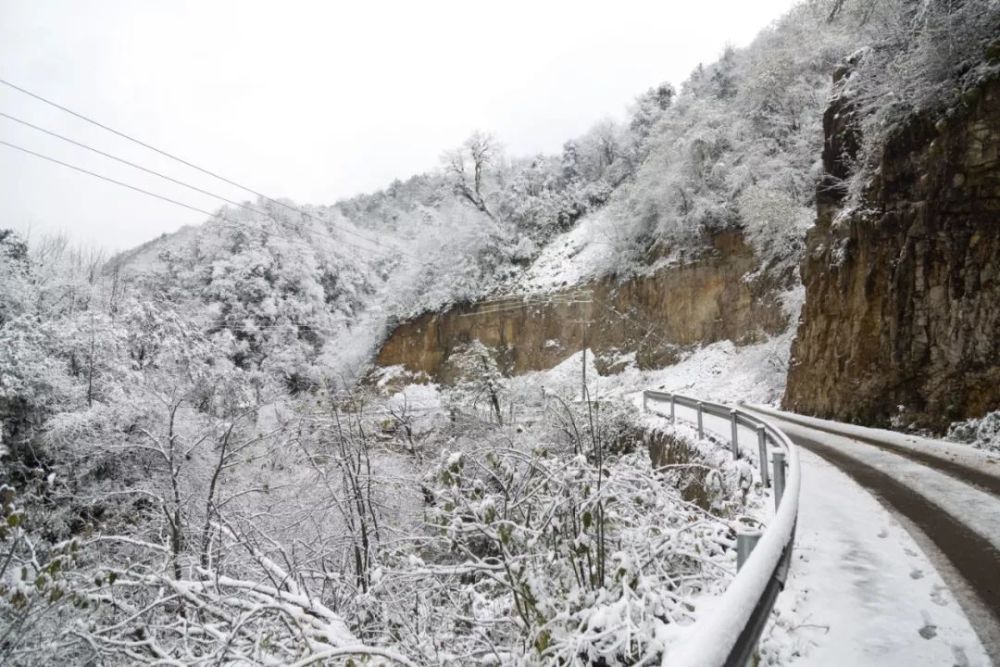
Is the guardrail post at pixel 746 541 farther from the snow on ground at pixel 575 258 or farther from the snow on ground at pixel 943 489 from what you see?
the snow on ground at pixel 575 258

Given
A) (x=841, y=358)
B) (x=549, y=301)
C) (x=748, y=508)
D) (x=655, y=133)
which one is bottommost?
(x=748, y=508)

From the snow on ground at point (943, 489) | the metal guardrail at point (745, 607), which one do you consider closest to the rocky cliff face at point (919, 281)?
the snow on ground at point (943, 489)

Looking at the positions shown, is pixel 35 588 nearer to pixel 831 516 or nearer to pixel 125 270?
pixel 831 516

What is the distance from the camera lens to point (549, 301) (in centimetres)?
3503

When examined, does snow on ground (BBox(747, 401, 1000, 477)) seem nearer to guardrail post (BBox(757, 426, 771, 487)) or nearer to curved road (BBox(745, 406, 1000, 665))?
curved road (BBox(745, 406, 1000, 665))

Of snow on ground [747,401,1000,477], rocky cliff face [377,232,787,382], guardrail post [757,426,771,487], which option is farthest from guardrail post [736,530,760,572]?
rocky cliff face [377,232,787,382]

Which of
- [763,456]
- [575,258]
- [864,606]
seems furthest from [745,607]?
[575,258]

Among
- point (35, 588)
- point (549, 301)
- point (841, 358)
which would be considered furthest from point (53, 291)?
point (841, 358)

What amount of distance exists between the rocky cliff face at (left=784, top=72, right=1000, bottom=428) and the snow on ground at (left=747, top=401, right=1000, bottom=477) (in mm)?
560

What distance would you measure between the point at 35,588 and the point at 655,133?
35.5m

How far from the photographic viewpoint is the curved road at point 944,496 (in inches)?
148

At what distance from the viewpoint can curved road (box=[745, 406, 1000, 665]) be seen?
12.4 feet

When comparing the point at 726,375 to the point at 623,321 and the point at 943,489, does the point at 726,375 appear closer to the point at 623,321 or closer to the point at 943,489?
the point at 623,321

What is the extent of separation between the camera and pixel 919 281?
11.4 meters
